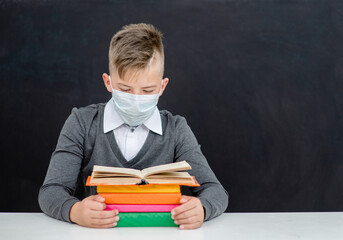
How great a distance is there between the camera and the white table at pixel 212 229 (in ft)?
3.57

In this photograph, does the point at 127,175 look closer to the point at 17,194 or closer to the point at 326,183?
the point at 17,194

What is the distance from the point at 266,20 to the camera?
7.42 feet

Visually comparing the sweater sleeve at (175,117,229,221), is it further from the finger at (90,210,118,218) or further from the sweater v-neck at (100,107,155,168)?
the finger at (90,210,118,218)

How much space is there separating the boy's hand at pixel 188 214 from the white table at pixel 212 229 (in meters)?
0.02

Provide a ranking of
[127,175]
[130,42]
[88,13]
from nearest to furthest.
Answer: [127,175] → [130,42] → [88,13]

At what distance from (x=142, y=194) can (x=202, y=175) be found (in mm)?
412

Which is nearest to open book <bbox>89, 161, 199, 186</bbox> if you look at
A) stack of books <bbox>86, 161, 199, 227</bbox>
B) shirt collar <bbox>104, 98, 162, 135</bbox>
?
stack of books <bbox>86, 161, 199, 227</bbox>

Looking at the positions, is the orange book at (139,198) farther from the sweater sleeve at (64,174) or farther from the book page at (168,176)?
the sweater sleeve at (64,174)

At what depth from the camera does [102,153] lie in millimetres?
1585

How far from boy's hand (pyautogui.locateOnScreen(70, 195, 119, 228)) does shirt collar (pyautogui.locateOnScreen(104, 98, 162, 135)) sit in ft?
1.58

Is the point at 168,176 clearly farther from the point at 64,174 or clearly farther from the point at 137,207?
the point at 64,174

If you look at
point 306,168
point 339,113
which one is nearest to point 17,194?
point 306,168

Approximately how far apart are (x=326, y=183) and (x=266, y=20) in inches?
36.0

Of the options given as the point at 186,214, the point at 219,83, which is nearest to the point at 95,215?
the point at 186,214
